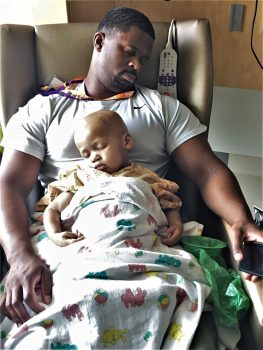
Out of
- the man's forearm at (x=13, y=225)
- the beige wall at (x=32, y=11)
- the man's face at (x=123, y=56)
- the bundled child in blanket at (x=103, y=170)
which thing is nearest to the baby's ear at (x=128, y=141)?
the bundled child in blanket at (x=103, y=170)

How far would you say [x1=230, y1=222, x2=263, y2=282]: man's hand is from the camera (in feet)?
3.26

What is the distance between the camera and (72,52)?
1.47 m

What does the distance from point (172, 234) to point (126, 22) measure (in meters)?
0.75

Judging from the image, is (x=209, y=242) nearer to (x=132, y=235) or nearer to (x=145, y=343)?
(x=132, y=235)

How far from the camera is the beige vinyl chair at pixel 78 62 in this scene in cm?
139

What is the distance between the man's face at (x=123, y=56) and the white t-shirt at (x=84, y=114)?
81 millimetres

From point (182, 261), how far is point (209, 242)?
0.58 ft

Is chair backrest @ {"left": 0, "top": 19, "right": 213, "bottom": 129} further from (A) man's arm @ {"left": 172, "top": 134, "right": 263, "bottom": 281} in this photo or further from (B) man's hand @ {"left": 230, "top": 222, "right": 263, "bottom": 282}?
(B) man's hand @ {"left": 230, "top": 222, "right": 263, "bottom": 282}

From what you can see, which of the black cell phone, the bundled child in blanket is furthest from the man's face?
the black cell phone

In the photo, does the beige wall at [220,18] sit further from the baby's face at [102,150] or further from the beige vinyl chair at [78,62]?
the baby's face at [102,150]


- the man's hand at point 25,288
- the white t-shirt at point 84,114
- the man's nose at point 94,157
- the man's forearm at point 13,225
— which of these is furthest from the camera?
the white t-shirt at point 84,114

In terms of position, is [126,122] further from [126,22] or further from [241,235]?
[241,235]

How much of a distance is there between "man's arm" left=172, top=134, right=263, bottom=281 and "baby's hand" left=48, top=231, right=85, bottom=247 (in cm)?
41

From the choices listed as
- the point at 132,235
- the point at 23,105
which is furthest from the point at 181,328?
the point at 23,105
